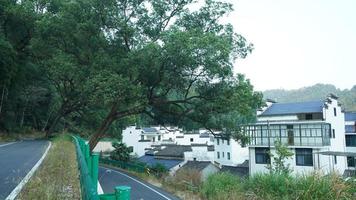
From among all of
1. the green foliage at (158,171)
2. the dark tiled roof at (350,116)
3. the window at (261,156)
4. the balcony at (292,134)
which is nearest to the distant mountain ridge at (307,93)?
the dark tiled roof at (350,116)

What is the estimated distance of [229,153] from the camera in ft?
153

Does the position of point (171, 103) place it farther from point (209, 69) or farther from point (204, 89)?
point (209, 69)

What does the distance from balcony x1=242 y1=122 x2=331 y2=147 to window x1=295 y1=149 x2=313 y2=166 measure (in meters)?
0.64

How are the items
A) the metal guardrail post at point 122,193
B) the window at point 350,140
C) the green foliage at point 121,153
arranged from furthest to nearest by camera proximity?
the window at point 350,140, the green foliage at point 121,153, the metal guardrail post at point 122,193

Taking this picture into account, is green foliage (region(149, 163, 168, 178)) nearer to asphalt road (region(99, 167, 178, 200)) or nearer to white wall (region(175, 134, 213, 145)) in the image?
asphalt road (region(99, 167, 178, 200))

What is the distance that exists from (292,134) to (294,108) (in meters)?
3.30

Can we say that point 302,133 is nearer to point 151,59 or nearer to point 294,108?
point 294,108

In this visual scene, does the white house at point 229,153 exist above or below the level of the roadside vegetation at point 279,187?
below

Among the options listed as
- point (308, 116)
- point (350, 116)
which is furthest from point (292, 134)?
point (350, 116)

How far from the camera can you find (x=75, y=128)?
4975 centimetres

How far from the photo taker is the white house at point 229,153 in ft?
152

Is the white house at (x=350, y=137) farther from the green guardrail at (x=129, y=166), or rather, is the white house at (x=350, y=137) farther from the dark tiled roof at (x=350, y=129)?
the green guardrail at (x=129, y=166)

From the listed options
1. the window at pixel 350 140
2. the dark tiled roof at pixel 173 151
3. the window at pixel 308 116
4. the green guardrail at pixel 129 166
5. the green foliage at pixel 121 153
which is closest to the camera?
the green guardrail at pixel 129 166

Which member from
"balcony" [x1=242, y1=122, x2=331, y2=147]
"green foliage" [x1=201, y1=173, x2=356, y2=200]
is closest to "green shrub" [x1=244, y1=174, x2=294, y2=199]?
"green foliage" [x1=201, y1=173, x2=356, y2=200]
